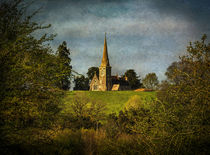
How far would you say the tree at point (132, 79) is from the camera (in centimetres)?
8615

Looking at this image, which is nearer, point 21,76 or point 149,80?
point 21,76

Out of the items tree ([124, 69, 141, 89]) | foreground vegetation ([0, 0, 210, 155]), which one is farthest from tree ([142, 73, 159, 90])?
foreground vegetation ([0, 0, 210, 155])

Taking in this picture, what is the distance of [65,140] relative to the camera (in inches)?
313

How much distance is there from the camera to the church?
255 ft

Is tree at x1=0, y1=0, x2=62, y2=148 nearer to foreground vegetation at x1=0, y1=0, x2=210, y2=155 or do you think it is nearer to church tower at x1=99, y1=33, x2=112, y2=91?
foreground vegetation at x1=0, y1=0, x2=210, y2=155

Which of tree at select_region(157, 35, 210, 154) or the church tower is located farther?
the church tower

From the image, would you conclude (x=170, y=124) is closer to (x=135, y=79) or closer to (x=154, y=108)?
(x=154, y=108)

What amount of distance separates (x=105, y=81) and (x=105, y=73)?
3.56 metres

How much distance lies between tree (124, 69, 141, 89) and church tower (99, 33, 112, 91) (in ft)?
34.7

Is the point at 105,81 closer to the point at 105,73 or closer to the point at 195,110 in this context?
the point at 105,73

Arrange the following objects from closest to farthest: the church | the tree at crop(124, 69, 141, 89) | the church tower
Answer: the church → the church tower → the tree at crop(124, 69, 141, 89)

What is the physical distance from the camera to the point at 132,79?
86.4 m

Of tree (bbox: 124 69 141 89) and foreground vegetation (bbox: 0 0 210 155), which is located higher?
tree (bbox: 124 69 141 89)

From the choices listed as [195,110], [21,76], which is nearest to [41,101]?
[21,76]
